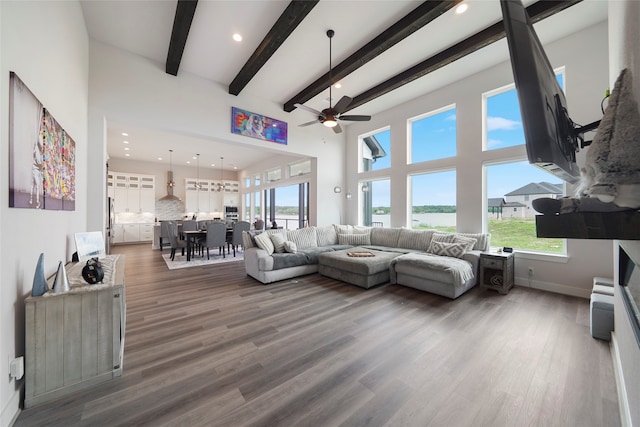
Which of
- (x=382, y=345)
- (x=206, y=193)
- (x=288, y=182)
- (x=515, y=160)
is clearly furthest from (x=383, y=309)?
(x=206, y=193)

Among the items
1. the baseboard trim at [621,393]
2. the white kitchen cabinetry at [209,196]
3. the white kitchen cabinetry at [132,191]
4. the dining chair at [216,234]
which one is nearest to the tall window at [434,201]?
the baseboard trim at [621,393]

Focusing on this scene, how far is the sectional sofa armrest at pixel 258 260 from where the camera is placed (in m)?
3.99

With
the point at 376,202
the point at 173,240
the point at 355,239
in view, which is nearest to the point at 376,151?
the point at 376,202

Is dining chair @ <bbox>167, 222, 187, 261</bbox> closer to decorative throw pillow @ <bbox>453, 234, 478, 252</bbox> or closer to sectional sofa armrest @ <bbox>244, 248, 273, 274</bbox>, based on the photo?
sectional sofa armrest @ <bbox>244, 248, 273, 274</bbox>

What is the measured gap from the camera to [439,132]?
5.04m

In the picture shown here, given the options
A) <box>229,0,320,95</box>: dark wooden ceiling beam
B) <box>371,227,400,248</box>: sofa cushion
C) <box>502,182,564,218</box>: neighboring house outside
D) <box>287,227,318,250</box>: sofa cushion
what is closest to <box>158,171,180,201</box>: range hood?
<box>229,0,320,95</box>: dark wooden ceiling beam

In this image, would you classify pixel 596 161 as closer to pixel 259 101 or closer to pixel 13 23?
pixel 13 23

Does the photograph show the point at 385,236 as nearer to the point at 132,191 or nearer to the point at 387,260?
the point at 387,260

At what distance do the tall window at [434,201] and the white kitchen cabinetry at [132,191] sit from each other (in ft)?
32.7

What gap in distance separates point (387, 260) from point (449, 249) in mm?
1113

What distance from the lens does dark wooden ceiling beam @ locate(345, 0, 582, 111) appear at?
2832mm

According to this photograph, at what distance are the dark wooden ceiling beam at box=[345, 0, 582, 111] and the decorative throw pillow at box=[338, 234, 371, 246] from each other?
296cm

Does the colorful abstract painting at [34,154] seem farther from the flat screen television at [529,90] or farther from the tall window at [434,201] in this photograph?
the tall window at [434,201]

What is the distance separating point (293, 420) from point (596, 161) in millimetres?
1892
